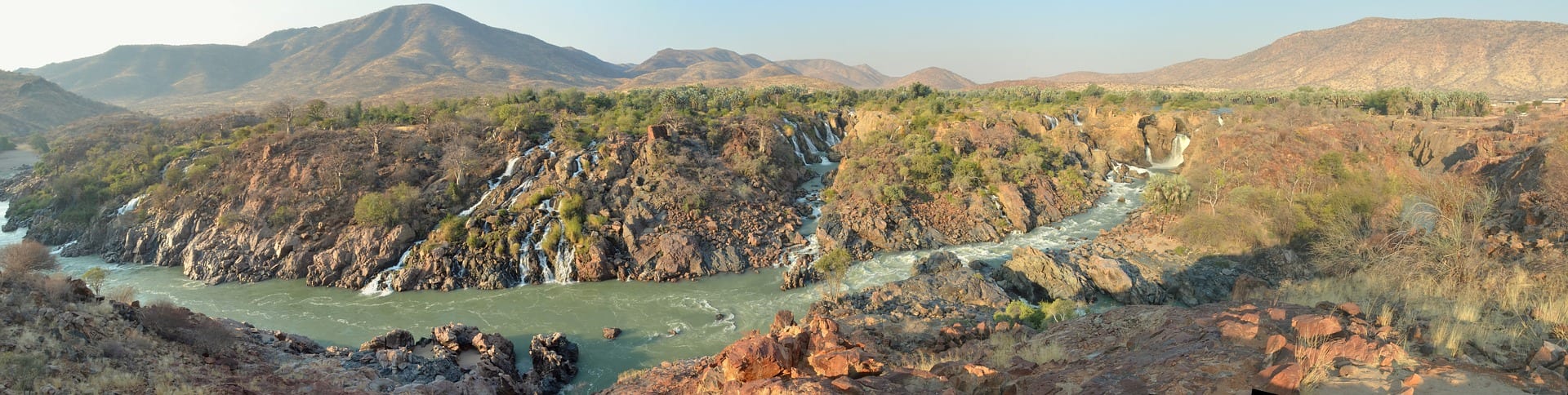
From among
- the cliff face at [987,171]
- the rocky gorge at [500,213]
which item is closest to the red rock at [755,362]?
the rocky gorge at [500,213]

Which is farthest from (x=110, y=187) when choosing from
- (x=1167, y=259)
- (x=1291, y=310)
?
(x=1167, y=259)

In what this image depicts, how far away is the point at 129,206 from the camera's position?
A: 101 ft

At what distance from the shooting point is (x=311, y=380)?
1394 centimetres

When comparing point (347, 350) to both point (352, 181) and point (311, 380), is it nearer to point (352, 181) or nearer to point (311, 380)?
point (311, 380)

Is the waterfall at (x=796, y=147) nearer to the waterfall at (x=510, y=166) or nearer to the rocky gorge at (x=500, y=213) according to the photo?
the rocky gorge at (x=500, y=213)

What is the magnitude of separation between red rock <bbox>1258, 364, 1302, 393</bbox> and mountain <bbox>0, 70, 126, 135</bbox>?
386ft

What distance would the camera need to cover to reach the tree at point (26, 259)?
625 inches

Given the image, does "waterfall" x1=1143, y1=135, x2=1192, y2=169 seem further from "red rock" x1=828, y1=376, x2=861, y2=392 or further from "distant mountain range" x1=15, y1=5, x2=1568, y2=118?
"distant mountain range" x1=15, y1=5, x2=1568, y2=118

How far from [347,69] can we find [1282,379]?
175m

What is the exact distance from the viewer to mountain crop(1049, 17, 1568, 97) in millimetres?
93000

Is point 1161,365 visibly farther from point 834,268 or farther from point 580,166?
point 580,166

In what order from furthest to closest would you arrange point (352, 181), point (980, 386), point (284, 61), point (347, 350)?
1. point (284, 61)
2. point (352, 181)
3. point (347, 350)
4. point (980, 386)

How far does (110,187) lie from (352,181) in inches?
592

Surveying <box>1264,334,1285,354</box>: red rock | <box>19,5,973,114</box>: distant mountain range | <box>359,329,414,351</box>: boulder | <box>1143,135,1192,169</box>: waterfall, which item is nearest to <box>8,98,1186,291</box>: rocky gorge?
<box>359,329,414,351</box>: boulder
